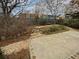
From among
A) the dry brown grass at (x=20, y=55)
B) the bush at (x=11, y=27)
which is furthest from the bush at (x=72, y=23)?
the dry brown grass at (x=20, y=55)

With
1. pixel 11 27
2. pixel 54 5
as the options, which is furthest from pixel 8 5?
pixel 54 5

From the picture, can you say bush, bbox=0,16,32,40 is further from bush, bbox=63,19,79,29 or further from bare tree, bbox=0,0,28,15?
bush, bbox=63,19,79,29

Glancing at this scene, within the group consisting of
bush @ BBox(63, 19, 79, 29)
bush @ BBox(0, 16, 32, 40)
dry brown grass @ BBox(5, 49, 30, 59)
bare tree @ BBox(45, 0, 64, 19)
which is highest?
bare tree @ BBox(45, 0, 64, 19)

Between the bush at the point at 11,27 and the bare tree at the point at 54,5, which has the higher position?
the bare tree at the point at 54,5

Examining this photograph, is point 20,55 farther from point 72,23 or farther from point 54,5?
point 54,5

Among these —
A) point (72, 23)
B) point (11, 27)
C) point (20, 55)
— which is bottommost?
point (72, 23)

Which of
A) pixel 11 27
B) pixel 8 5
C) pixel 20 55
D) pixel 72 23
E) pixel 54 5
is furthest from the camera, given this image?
pixel 54 5

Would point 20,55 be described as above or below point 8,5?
→ below

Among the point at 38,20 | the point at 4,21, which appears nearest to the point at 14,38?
the point at 4,21

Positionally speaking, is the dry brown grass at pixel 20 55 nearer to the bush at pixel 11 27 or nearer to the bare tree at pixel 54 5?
the bush at pixel 11 27

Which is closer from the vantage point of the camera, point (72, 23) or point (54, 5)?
point (72, 23)

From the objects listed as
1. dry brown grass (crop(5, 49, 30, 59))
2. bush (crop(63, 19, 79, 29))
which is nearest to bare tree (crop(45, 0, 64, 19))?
bush (crop(63, 19, 79, 29))

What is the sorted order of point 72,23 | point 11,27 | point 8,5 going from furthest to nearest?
point 72,23 → point 8,5 → point 11,27

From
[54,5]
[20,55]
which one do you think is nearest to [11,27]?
[20,55]
